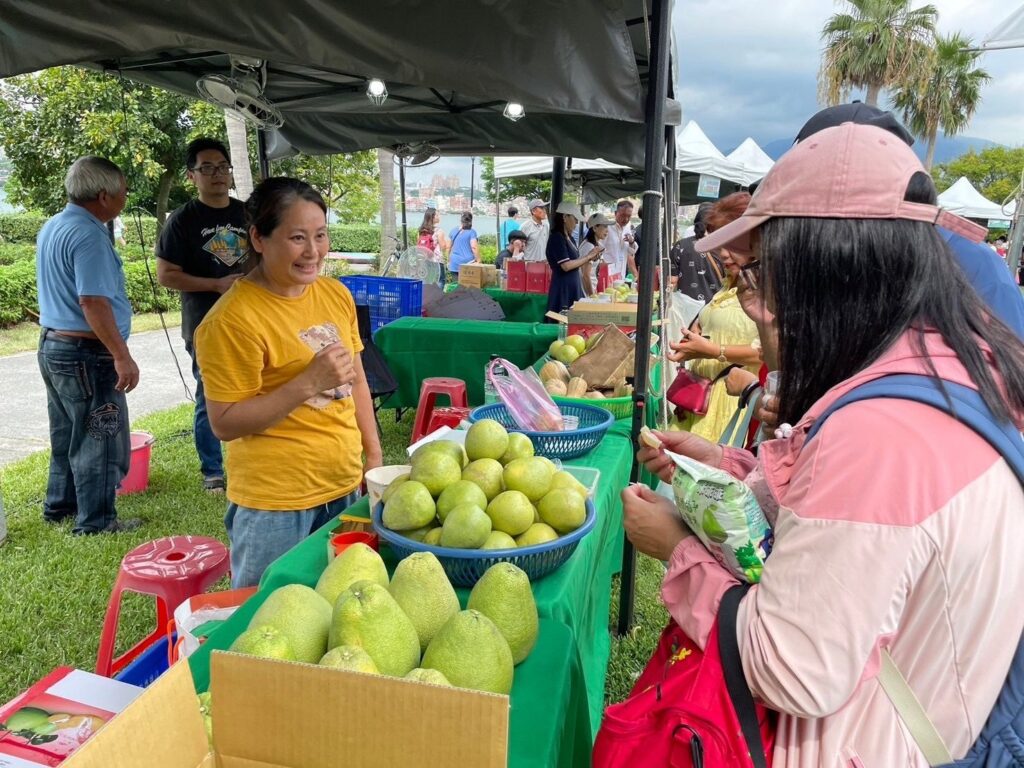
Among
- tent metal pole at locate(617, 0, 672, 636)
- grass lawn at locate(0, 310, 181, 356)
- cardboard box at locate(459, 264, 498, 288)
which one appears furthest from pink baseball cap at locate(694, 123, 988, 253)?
grass lawn at locate(0, 310, 181, 356)

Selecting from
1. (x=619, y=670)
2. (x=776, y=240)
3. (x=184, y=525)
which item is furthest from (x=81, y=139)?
(x=776, y=240)

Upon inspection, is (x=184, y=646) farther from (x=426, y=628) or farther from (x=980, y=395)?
(x=980, y=395)

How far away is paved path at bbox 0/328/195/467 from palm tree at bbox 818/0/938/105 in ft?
90.9

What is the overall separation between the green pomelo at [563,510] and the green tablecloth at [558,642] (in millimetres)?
123

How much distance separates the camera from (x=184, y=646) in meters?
1.47

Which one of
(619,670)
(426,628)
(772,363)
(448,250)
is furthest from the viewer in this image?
(448,250)

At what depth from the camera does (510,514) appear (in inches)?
60.9

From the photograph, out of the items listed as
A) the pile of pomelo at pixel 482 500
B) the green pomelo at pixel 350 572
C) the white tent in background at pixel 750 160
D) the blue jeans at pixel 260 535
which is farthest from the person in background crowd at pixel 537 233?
the green pomelo at pixel 350 572

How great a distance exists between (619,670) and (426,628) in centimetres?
213

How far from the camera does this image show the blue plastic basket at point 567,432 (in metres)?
2.40

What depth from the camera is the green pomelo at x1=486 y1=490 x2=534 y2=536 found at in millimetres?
1549

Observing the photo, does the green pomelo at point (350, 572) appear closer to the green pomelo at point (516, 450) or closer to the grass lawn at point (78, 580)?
the green pomelo at point (516, 450)

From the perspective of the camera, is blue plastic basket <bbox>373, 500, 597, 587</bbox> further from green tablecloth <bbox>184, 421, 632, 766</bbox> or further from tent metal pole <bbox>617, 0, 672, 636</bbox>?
tent metal pole <bbox>617, 0, 672, 636</bbox>

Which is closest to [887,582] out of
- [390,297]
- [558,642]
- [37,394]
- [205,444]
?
[558,642]
